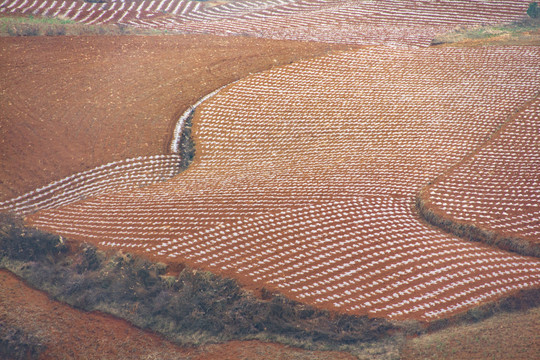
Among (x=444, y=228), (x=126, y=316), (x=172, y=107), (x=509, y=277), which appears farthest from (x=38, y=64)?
(x=509, y=277)

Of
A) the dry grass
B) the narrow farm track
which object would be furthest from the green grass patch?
the dry grass

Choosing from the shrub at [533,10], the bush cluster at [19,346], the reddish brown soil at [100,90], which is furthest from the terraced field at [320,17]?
the bush cluster at [19,346]

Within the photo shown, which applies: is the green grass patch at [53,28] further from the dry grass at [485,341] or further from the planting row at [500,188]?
the dry grass at [485,341]

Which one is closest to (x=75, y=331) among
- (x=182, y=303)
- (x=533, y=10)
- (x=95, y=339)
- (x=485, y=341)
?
(x=95, y=339)

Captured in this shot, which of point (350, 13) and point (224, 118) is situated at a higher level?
point (350, 13)

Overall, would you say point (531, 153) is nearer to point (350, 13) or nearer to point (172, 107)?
point (172, 107)

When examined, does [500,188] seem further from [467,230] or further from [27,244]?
[27,244]
